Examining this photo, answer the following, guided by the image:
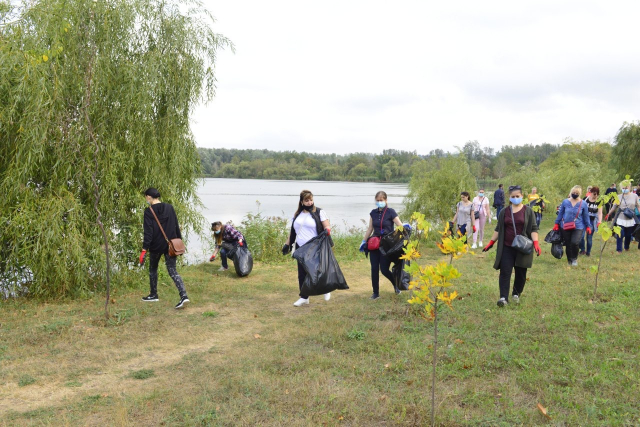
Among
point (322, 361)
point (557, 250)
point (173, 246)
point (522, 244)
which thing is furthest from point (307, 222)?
point (557, 250)

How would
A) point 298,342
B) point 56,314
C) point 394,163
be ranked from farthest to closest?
point 394,163
point 56,314
point 298,342

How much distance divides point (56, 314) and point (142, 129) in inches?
135

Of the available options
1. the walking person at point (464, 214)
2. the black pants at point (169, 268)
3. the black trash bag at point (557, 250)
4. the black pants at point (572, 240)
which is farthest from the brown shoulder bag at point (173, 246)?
the walking person at point (464, 214)

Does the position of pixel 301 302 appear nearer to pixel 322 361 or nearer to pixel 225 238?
pixel 322 361

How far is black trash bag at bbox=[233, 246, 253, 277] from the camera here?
31.1 feet

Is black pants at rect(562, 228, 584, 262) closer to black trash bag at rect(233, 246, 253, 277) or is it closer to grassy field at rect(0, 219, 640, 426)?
grassy field at rect(0, 219, 640, 426)

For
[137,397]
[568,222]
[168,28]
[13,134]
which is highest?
[168,28]

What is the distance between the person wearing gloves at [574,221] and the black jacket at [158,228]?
7.55m

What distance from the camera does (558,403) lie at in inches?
147

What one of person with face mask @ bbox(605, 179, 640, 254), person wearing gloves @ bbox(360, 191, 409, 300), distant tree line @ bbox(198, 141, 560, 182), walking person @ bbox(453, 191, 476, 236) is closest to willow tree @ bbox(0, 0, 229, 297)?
person wearing gloves @ bbox(360, 191, 409, 300)

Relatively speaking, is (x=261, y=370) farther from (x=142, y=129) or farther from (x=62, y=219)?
(x=142, y=129)

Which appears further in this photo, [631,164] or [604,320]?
[631,164]

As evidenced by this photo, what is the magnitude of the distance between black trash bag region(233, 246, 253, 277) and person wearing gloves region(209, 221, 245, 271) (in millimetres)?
256

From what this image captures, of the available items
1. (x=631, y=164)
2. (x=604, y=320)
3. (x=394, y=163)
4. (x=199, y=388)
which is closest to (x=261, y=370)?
(x=199, y=388)
